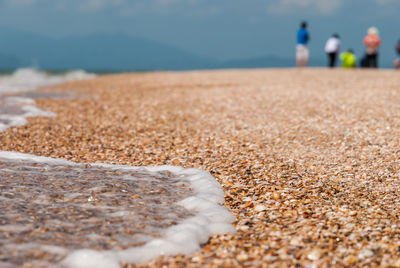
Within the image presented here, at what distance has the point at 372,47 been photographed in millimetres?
26375

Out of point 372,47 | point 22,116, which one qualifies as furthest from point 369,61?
point 22,116

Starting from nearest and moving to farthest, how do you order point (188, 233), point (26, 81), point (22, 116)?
point (188, 233)
point (22, 116)
point (26, 81)

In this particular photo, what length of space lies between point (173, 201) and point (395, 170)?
11.1ft

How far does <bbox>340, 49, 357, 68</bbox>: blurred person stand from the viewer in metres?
27.6

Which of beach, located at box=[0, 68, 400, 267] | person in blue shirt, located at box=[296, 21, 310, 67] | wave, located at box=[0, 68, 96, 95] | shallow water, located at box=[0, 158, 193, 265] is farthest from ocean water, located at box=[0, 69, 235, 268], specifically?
person in blue shirt, located at box=[296, 21, 310, 67]

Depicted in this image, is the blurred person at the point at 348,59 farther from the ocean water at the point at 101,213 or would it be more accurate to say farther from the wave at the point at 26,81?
the ocean water at the point at 101,213

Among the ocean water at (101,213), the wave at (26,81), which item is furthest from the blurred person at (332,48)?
the ocean water at (101,213)

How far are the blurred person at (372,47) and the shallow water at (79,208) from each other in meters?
23.1

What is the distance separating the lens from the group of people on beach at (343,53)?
26000 mm

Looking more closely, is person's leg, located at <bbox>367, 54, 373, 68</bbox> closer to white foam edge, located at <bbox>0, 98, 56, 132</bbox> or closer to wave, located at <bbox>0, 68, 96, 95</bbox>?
wave, located at <bbox>0, 68, 96, 95</bbox>

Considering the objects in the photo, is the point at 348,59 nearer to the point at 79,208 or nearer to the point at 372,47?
the point at 372,47

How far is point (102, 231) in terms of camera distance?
167 inches

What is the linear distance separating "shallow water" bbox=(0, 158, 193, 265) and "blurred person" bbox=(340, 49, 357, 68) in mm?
23868

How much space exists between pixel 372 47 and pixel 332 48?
7.66 ft
